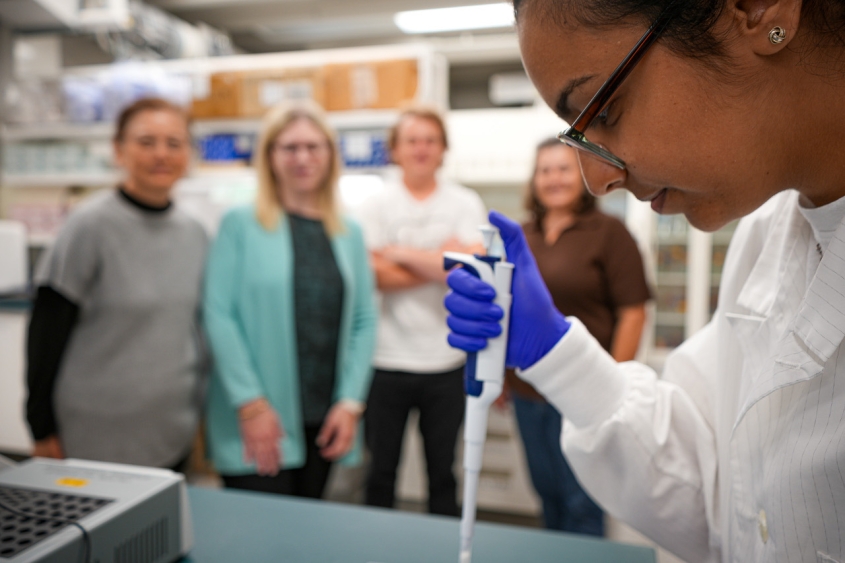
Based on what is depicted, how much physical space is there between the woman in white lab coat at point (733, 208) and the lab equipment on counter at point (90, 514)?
49cm

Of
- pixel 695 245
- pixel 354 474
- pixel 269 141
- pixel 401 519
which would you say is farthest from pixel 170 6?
pixel 401 519

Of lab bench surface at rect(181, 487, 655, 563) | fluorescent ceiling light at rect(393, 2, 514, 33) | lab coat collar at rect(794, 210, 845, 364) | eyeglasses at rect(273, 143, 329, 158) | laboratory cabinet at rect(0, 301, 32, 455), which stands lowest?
laboratory cabinet at rect(0, 301, 32, 455)

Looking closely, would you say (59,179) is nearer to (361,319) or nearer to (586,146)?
(361,319)

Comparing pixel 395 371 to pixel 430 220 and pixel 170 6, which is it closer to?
pixel 430 220

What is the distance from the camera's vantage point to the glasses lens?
675 millimetres

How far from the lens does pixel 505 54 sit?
4258mm

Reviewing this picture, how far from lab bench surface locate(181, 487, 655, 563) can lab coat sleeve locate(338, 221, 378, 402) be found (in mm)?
906

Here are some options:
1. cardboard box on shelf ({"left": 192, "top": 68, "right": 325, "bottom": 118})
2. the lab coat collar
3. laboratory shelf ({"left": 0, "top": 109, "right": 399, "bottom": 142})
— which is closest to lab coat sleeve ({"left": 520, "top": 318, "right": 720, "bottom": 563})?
the lab coat collar

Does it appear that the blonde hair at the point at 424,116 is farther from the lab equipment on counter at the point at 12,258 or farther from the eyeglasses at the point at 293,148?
the lab equipment on counter at the point at 12,258

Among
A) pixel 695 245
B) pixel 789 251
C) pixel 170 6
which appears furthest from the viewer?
pixel 170 6

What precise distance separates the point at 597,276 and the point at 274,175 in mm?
1182

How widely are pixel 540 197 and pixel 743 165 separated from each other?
65.7 inches

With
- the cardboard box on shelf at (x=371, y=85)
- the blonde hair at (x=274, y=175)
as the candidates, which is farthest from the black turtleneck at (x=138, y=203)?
the cardboard box on shelf at (x=371, y=85)

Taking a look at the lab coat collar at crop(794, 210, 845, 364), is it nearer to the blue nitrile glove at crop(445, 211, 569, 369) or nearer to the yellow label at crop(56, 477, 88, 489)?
the blue nitrile glove at crop(445, 211, 569, 369)
